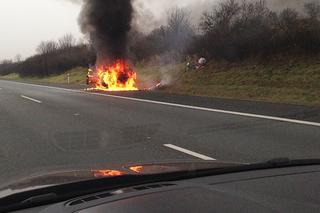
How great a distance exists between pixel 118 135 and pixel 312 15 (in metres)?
19.8

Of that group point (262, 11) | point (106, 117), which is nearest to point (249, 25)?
point (262, 11)

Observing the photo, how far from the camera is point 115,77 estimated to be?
28.9m

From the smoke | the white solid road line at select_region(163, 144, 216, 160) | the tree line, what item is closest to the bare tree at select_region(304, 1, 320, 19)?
the tree line

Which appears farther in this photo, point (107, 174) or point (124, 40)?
point (124, 40)

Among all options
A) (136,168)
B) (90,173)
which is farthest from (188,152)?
(90,173)

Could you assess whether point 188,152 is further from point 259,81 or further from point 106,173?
point 259,81

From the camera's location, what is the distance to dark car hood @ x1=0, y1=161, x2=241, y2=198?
351cm

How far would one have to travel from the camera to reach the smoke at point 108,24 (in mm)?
30203

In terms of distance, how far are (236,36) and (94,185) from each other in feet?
91.4

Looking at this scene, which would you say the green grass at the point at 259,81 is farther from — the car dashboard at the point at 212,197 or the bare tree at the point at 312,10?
the car dashboard at the point at 212,197

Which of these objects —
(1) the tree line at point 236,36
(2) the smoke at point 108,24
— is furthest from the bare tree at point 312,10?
(2) the smoke at point 108,24

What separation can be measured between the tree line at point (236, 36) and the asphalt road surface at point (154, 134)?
11552 millimetres

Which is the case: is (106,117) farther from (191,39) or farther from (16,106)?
(191,39)

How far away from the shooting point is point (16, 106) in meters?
18.6
